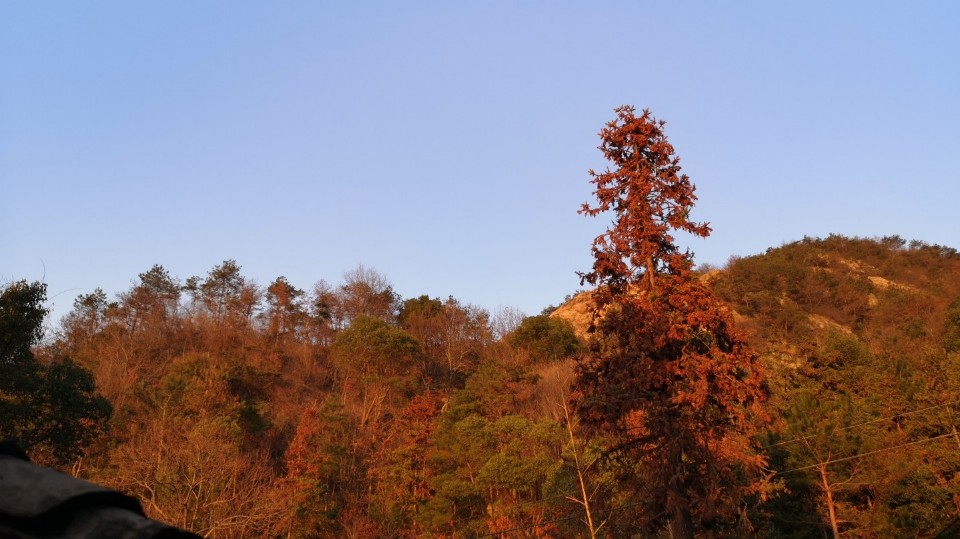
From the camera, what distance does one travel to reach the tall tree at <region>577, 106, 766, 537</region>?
1512 centimetres

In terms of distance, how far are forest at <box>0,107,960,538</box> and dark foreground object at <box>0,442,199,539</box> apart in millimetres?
14242

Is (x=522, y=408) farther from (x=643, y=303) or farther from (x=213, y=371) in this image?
(x=643, y=303)

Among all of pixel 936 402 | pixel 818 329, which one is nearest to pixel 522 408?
pixel 936 402

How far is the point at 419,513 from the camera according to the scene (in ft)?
109

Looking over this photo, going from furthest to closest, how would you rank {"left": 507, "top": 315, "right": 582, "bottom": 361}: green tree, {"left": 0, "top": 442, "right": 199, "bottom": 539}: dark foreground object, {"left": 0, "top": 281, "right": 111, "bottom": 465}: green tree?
{"left": 507, "top": 315, "right": 582, "bottom": 361}: green tree < {"left": 0, "top": 281, "right": 111, "bottom": 465}: green tree < {"left": 0, "top": 442, "right": 199, "bottom": 539}: dark foreground object

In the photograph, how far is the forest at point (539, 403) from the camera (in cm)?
1589

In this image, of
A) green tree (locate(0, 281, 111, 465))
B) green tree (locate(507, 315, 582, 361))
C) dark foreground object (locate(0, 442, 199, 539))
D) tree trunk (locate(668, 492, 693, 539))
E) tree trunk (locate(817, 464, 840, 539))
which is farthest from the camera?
green tree (locate(507, 315, 582, 361))

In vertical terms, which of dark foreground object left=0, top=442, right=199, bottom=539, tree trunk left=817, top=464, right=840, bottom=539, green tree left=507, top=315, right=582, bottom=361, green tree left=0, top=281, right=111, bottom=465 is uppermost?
green tree left=507, top=315, right=582, bottom=361

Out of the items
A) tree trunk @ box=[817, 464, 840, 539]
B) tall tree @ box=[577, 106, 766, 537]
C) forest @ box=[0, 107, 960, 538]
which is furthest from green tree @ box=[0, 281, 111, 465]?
tree trunk @ box=[817, 464, 840, 539]

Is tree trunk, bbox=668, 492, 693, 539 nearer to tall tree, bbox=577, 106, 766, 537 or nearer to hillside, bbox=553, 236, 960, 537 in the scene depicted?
tall tree, bbox=577, 106, 766, 537

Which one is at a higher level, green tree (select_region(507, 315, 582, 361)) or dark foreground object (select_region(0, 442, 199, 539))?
green tree (select_region(507, 315, 582, 361))

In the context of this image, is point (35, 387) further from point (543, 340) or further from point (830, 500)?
point (543, 340)

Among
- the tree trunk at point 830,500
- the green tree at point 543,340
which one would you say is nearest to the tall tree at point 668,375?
the tree trunk at point 830,500

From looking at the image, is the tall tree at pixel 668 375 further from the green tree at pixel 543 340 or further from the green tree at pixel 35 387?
the green tree at pixel 543 340
